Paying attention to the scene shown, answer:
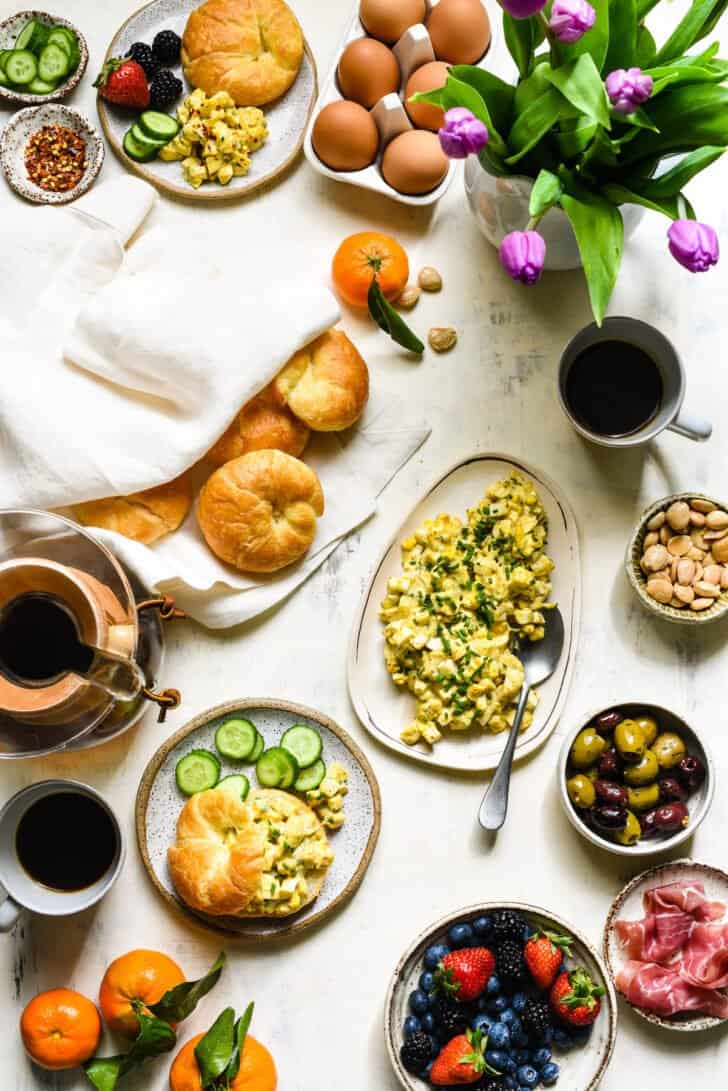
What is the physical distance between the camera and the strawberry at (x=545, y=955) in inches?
74.3

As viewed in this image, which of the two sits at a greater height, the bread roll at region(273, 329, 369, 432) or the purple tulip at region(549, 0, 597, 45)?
the purple tulip at region(549, 0, 597, 45)

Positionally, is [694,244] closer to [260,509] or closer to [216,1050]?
[260,509]

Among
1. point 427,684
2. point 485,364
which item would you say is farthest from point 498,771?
point 485,364

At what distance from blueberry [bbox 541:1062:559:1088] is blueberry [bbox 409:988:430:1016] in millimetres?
216

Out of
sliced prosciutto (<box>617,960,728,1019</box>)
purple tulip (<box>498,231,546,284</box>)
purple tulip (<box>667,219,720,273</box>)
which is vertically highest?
A: purple tulip (<box>667,219,720,273</box>)

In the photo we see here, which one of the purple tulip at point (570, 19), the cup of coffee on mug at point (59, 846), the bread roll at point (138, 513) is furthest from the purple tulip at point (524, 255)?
the cup of coffee on mug at point (59, 846)

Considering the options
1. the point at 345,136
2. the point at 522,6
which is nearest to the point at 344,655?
the point at 345,136

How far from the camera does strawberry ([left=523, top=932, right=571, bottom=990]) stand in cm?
189

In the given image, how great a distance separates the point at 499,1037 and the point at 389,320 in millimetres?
1204

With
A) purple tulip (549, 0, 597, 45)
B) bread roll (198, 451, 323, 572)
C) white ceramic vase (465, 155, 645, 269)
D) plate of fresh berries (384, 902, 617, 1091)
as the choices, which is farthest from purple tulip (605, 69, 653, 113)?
plate of fresh berries (384, 902, 617, 1091)

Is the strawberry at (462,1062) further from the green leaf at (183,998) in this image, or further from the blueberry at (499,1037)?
the green leaf at (183,998)

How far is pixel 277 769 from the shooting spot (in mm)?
1968

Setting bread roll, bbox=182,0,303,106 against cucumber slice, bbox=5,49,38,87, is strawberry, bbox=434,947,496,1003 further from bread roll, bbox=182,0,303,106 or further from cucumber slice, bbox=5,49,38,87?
cucumber slice, bbox=5,49,38,87

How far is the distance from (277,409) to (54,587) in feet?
1.61
